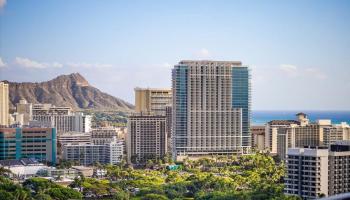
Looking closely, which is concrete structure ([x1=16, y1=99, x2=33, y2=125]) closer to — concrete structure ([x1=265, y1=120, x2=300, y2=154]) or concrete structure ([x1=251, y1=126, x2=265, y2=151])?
concrete structure ([x1=251, y1=126, x2=265, y2=151])

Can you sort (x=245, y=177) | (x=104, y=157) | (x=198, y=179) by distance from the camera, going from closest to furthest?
1. (x=198, y=179)
2. (x=245, y=177)
3. (x=104, y=157)

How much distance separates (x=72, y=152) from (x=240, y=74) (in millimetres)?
4181

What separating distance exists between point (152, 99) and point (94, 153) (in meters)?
5.00

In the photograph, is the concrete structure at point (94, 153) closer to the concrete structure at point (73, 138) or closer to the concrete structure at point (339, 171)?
the concrete structure at point (73, 138)

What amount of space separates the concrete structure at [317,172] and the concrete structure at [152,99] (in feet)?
32.7

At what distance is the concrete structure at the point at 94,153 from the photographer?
14.3m

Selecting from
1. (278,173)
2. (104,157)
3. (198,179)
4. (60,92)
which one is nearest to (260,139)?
(104,157)

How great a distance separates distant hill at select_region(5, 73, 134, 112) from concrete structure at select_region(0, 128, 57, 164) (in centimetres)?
1431

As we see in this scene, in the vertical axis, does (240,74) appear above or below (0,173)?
above

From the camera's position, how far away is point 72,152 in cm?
1456

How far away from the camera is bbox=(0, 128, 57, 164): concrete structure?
13.2m

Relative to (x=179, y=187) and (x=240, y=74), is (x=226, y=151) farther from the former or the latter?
(x=179, y=187)

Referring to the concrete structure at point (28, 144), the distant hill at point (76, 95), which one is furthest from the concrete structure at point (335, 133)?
the distant hill at point (76, 95)

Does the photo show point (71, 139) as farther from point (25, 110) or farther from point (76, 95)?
point (76, 95)
